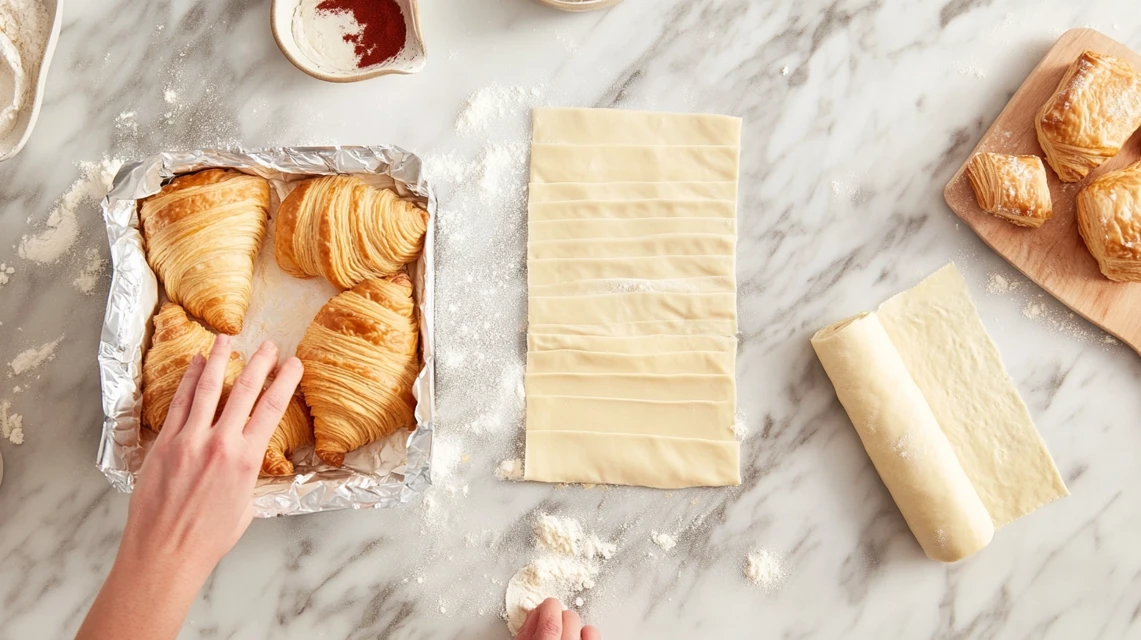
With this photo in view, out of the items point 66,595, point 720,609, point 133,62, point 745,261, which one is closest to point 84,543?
point 66,595

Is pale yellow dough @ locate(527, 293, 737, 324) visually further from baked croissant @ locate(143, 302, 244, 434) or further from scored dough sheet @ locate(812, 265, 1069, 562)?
baked croissant @ locate(143, 302, 244, 434)

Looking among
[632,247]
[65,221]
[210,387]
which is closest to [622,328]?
[632,247]

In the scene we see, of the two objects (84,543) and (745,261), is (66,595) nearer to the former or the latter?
(84,543)

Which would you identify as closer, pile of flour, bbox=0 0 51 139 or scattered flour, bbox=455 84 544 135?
pile of flour, bbox=0 0 51 139

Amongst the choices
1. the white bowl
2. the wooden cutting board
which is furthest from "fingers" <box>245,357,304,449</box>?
the wooden cutting board

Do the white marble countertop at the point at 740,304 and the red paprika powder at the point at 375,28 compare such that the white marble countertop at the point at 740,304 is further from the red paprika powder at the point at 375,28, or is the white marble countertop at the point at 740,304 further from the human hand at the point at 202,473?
the human hand at the point at 202,473

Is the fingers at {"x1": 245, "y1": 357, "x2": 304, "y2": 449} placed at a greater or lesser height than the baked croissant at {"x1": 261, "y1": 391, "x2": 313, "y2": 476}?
greater

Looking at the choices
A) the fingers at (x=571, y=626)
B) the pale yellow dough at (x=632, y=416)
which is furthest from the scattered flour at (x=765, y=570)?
the fingers at (x=571, y=626)
